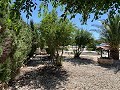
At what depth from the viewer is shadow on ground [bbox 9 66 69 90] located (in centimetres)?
1338

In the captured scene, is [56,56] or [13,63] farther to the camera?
[56,56]

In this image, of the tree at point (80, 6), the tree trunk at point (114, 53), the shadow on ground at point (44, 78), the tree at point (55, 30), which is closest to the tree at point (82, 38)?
the tree trunk at point (114, 53)

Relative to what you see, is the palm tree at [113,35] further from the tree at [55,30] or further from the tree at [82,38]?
the tree at [55,30]

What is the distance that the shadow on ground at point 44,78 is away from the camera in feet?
43.9

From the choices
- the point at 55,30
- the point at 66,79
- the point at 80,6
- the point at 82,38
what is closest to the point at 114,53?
the point at 82,38

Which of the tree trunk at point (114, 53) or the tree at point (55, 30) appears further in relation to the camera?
the tree trunk at point (114, 53)

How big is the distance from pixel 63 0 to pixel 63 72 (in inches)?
484

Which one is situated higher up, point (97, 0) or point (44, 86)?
point (97, 0)

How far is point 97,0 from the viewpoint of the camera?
3689 mm

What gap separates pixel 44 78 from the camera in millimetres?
14734

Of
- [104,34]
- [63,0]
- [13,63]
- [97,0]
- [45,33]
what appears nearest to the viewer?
[97,0]

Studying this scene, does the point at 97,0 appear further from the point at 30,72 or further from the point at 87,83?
the point at 30,72

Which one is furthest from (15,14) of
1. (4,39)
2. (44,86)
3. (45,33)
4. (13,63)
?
(45,33)

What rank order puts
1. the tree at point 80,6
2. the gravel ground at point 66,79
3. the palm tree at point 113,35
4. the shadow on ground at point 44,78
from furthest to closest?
the palm tree at point 113,35 → the shadow on ground at point 44,78 → the gravel ground at point 66,79 → the tree at point 80,6
